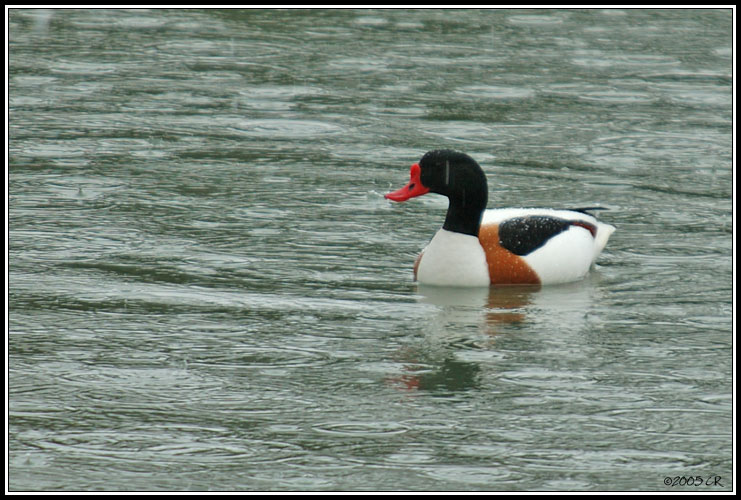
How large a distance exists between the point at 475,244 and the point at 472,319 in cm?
100

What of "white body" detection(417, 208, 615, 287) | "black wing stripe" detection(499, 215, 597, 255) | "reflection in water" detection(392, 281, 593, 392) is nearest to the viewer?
"reflection in water" detection(392, 281, 593, 392)

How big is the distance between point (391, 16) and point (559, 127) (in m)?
6.77

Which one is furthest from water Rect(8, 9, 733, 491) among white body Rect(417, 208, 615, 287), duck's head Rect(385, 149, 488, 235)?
duck's head Rect(385, 149, 488, 235)

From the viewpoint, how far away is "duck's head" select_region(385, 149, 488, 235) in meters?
9.77

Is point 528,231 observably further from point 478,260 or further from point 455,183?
point 455,183

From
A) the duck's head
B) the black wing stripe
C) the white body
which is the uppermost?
the duck's head

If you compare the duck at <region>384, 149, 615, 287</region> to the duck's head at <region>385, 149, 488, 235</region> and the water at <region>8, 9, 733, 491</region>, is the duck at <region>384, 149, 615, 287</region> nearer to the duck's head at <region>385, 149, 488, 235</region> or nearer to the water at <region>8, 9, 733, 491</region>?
the duck's head at <region>385, 149, 488, 235</region>

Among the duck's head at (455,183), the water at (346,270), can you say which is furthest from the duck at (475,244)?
the water at (346,270)

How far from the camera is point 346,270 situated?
388 inches

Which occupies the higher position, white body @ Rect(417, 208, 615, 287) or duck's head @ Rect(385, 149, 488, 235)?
duck's head @ Rect(385, 149, 488, 235)

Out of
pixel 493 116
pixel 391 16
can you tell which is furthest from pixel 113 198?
pixel 391 16

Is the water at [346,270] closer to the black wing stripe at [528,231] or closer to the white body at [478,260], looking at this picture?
the white body at [478,260]

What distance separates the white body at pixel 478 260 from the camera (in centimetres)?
969

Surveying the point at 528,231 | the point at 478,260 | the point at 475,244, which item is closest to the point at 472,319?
the point at 478,260
